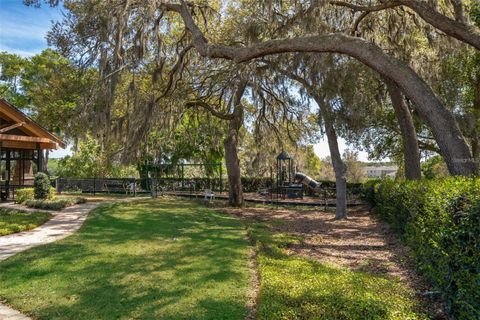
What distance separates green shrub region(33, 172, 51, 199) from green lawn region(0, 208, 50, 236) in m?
2.22

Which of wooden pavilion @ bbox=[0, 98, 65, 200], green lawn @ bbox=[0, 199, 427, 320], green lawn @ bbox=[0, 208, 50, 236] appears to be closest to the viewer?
green lawn @ bbox=[0, 199, 427, 320]

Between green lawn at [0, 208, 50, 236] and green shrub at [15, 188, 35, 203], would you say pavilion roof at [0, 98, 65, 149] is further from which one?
green lawn at [0, 208, 50, 236]

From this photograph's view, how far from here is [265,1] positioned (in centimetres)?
978

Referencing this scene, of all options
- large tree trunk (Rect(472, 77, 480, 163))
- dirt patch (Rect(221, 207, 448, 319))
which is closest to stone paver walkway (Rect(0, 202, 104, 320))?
dirt patch (Rect(221, 207, 448, 319))

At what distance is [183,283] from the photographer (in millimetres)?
5047

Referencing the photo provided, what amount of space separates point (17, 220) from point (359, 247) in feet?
28.6

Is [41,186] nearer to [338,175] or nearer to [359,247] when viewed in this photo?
[338,175]

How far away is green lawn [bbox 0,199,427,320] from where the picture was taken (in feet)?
13.4

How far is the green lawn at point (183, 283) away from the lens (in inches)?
161

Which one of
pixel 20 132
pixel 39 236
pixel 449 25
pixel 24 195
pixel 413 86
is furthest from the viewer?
pixel 20 132

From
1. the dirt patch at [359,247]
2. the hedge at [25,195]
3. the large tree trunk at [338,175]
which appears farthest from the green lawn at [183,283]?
the hedge at [25,195]

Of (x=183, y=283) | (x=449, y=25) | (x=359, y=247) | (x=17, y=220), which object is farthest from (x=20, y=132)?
(x=449, y=25)

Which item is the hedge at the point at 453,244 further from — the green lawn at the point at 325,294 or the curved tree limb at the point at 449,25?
the curved tree limb at the point at 449,25

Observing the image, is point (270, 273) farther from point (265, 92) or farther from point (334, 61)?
point (265, 92)
